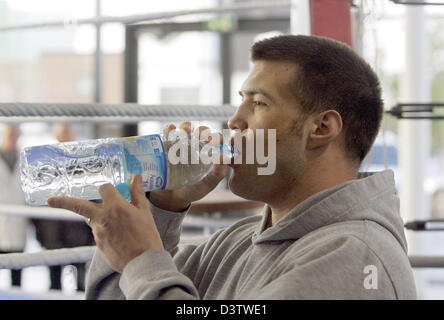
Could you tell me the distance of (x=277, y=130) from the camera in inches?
34.3

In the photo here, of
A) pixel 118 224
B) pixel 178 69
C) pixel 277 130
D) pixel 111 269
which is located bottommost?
pixel 111 269

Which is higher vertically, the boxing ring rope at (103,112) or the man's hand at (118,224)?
the boxing ring rope at (103,112)

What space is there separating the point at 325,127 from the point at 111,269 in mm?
428

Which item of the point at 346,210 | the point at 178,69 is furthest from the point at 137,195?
the point at 178,69

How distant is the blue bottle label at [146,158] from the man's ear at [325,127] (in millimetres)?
242

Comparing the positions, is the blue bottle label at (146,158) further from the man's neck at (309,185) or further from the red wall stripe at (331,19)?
the red wall stripe at (331,19)

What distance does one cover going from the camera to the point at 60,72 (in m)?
4.33

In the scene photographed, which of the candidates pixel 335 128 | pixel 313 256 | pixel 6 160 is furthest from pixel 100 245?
pixel 6 160

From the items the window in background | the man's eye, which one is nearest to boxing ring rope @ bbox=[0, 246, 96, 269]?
the man's eye

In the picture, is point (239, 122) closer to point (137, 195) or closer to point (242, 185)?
point (242, 185)

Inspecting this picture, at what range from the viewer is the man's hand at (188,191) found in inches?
Answer: 38.1

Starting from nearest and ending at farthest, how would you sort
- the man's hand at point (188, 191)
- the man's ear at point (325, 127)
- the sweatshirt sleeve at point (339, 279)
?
1. the sweatshirt sleeve at point (339, 279)
2. the man's ear at point (325, 127)
3. the man's hand at point (188, 191)

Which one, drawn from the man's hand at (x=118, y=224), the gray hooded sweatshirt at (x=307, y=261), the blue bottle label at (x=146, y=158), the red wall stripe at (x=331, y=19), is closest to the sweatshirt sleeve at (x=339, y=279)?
the gray hooded sweatshirt at (x=307, y=261)
